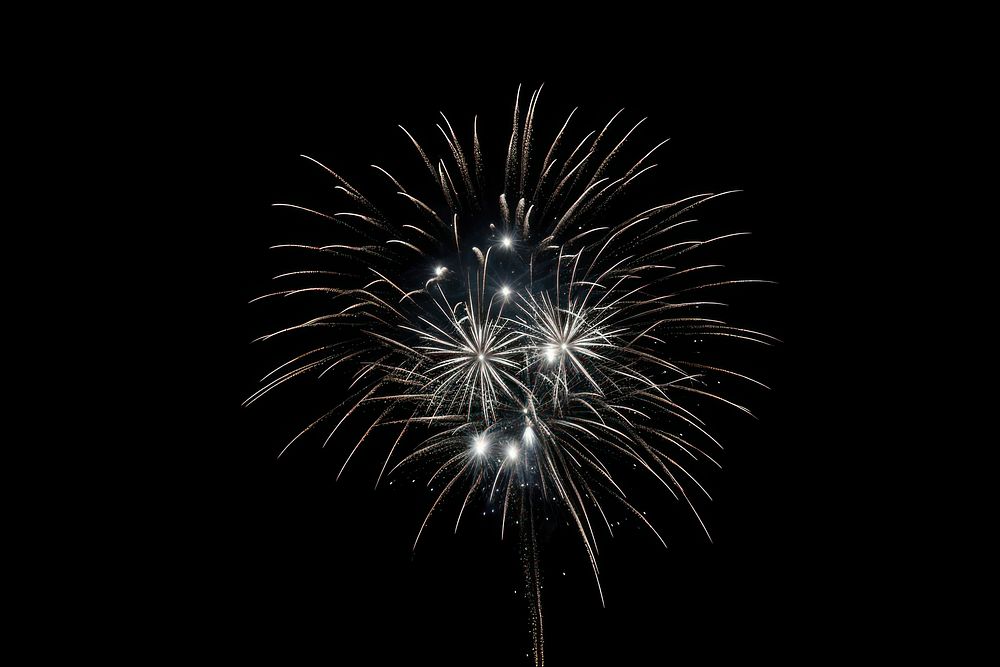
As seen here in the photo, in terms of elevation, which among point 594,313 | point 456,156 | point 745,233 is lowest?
point 594,313

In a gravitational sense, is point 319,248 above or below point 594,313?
above

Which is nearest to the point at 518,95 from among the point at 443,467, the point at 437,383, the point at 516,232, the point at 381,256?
the point at 516,232

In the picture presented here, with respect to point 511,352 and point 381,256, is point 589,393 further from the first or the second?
point 381,256

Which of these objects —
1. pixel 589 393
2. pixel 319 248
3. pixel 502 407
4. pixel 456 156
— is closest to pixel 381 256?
pixel 319 248

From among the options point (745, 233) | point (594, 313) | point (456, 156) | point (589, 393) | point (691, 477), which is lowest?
point (691, 477)

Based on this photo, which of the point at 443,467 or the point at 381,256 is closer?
the point at 381,256

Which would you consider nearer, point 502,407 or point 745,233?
point 745,233

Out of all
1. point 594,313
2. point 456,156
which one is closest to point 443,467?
point 594,313

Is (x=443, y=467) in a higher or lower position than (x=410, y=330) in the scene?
lower

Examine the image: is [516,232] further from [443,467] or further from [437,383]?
[443,467]
